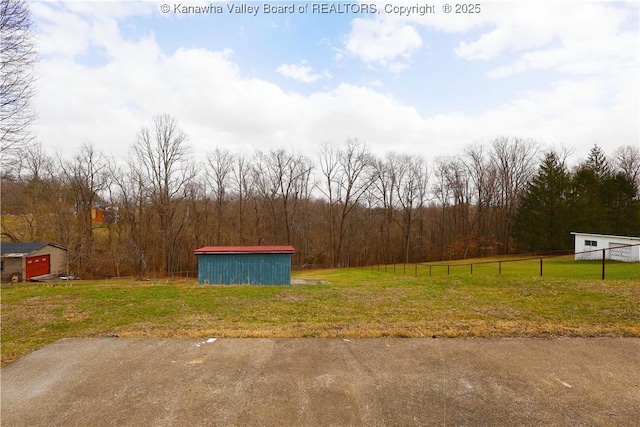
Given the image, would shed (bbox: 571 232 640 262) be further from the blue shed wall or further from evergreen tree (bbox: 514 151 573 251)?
the blue shed wall

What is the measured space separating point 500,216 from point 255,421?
42915 millimetres

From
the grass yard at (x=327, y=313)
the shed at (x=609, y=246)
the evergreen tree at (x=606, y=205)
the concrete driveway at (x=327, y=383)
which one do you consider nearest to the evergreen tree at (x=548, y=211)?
the evergreen tree at (x=606, y=205)

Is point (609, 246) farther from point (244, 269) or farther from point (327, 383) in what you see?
point (327, 383)

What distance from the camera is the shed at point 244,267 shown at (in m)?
15.2

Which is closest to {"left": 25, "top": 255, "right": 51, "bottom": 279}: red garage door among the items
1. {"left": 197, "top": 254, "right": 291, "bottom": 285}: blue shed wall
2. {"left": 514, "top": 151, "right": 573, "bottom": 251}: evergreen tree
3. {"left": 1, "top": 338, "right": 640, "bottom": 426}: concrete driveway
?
{"left": 197, "top": 254, "right": 291, "bottom": 285}: blue shed wall

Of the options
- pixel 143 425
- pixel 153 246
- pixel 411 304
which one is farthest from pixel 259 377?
pixel 153 246

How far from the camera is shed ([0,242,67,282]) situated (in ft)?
78.6

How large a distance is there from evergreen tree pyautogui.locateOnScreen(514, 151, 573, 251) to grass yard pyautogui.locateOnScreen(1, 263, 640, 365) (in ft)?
85.2

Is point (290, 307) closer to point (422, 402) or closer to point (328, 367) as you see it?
point (328, 367)

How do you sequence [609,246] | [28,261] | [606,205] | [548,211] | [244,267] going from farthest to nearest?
[548,211]
[606,205]
[28,261]
[609,246]
[244,267]

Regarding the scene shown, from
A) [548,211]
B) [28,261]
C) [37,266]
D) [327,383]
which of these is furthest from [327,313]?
[548,211]

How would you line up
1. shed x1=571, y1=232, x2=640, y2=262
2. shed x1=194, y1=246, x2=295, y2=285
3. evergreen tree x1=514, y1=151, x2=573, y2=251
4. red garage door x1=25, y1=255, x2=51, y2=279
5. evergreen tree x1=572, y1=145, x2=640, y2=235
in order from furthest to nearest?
1. evergreen tree x1=514, y1=151, x2=573, y2=251
2. evergreen tree x1=572, y1=145, x2=640, y2=235
3. red garage door x1=25, y1=255, x2=51, y2=279
4. shed x1=571, y1=232, x2=640, y2=262
5. shed x1=194, y1=246, x2=295, y2=285

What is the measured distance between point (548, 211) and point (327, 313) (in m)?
32.4

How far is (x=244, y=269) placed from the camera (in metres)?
15.3
